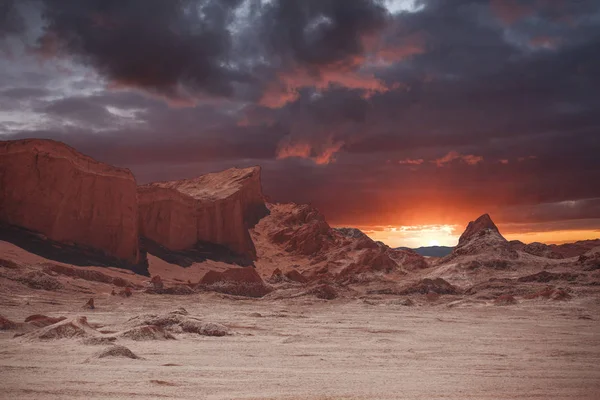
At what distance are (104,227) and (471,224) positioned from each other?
120 feet

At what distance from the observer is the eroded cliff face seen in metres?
40.2

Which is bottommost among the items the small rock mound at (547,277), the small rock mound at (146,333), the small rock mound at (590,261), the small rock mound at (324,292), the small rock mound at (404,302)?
the small rock mound at (404,302)

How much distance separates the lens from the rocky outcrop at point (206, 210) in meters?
54.3

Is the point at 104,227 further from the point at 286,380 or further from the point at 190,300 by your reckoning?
the point at 286,380

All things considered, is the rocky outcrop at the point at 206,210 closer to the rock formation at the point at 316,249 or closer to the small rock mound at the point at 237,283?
the rock formation at the point at 316,249

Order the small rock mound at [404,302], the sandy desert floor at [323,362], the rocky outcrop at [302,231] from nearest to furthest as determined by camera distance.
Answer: the sandy desert floor at [323,362] < the small rock mound at [404,302] < the rocky outcrop at [302,231]

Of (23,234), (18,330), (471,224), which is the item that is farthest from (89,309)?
(471,224)

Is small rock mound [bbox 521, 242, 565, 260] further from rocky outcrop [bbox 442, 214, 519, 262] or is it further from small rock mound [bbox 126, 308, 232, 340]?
small rock mound [bbox 126, 308, 232, 340]

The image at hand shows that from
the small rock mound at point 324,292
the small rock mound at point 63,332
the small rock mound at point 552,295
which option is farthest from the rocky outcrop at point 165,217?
the small rock mound at point 63,332

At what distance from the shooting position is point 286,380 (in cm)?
970

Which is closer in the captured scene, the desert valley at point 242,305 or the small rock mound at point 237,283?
the desert valley at point 242,305

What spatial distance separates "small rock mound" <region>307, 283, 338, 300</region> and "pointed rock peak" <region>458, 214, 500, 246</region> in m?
25.5

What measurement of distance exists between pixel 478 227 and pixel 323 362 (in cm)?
4889

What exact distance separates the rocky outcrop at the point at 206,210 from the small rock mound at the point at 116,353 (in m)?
43.5
